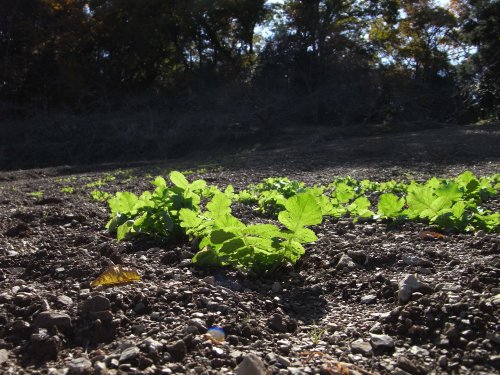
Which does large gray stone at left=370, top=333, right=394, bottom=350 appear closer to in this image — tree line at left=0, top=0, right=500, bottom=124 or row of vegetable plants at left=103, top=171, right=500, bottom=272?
row of vegetable plants at left=103, top=171, right=500, bottom=272

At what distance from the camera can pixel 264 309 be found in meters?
1.82

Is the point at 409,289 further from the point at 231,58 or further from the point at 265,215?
the point at 231,58

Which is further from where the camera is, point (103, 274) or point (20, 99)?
point (20, 99)

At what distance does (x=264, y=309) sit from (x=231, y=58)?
23134 millimetres

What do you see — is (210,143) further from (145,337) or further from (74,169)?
(145,337)

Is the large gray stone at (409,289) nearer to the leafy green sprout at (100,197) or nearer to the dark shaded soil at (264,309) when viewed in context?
the dark shaded soil at (264,309)

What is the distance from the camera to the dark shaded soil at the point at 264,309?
4.59ft

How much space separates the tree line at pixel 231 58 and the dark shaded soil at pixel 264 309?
58.4 ft

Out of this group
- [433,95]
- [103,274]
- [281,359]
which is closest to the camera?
[281,359]

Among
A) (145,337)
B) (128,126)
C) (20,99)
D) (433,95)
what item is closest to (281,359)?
(145,337)

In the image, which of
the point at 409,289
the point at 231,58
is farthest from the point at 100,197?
the point at 231,58

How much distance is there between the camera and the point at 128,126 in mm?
19281

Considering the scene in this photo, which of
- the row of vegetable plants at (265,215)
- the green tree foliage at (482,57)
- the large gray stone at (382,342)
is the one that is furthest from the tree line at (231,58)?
the large gray stone at (382,342)

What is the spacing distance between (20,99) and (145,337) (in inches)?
922
